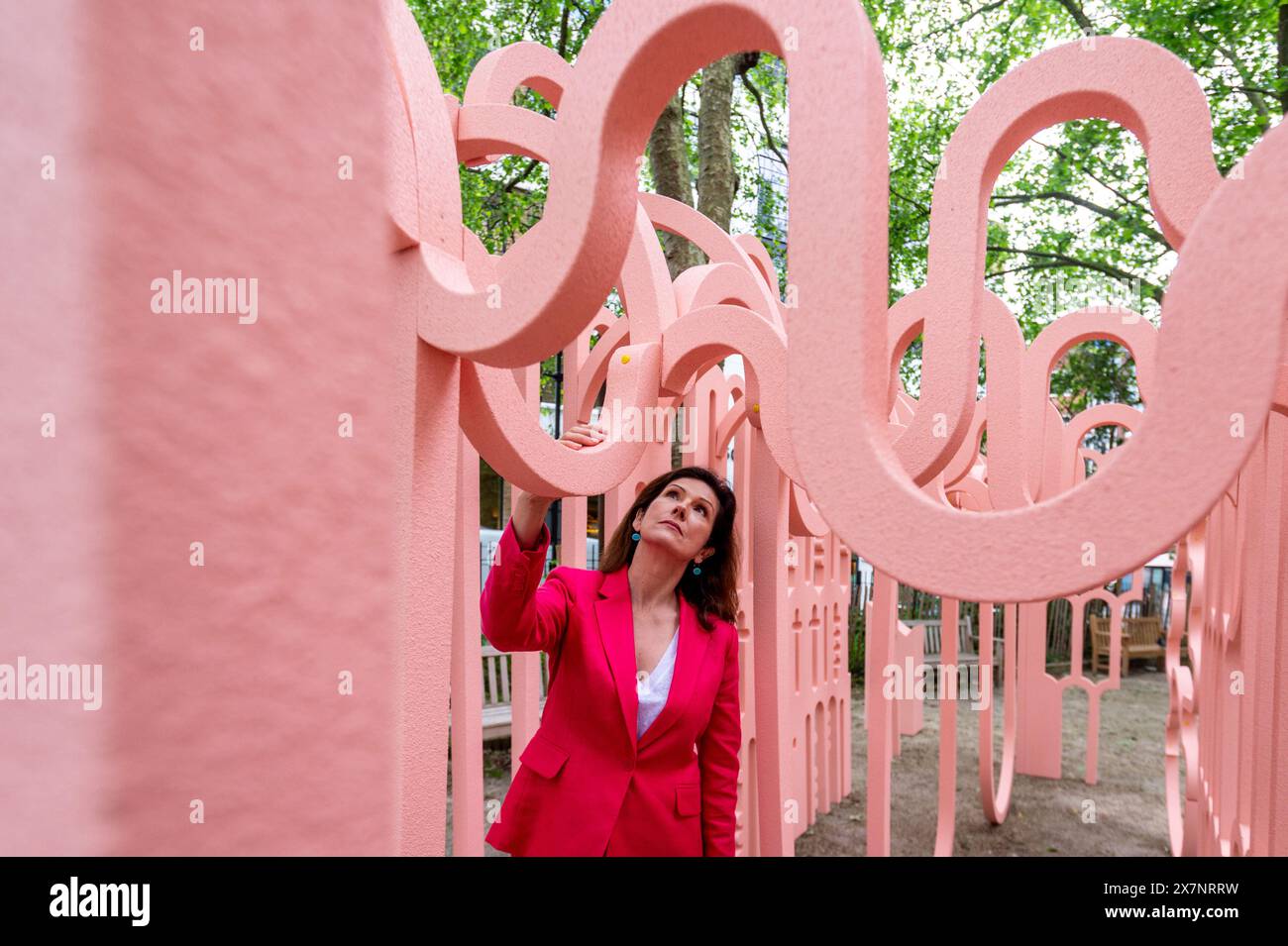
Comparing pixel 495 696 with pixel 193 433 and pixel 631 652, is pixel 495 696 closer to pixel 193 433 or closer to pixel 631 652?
pixel 631 652

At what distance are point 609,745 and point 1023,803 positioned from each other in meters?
5.77

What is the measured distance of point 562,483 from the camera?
1.31 meters

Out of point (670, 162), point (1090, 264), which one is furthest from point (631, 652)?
point (1090, 264)

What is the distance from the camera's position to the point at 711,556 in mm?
2430

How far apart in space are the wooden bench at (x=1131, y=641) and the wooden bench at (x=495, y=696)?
839cm

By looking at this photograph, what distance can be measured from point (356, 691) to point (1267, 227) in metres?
0.87

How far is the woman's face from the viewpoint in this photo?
2.23 m

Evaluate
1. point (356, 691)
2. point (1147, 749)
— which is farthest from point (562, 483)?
point (1147, 749)

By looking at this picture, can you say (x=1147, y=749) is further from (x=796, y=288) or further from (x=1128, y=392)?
(x=796, y=288)

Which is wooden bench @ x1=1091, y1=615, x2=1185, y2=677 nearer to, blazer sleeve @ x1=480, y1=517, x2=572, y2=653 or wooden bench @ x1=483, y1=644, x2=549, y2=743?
wooden bench @ x1=483, y1=644, x2=549, y2=743

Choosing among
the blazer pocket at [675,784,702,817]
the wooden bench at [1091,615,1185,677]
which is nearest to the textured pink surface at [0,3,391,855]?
the blazer pocket at [675,784,702,817]

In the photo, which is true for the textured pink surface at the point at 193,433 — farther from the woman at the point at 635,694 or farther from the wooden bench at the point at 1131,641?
the wooden bench at the point at 1131,641

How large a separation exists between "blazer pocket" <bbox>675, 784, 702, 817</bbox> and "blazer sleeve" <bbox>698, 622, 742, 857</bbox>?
8 cm
